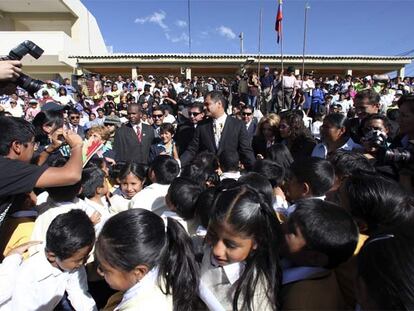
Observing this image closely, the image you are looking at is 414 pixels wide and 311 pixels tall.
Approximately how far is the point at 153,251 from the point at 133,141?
11.1ft

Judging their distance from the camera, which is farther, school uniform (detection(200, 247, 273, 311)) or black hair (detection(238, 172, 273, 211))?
black hair (detection(238, 172, 273, 211))

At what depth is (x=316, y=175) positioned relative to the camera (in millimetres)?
2137

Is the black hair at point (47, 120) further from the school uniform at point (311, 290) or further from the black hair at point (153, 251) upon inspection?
the school uniform at point (311, 290)

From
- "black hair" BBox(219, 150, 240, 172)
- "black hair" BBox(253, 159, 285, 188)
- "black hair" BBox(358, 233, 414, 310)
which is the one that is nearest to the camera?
"black hair" BBox(358, 233, 414, 310)

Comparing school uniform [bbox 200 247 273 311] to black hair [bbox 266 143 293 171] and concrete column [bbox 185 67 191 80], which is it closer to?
black hair [bbox 266 143 293 171]

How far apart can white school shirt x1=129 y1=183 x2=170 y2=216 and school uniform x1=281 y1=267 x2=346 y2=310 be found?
1345 millimetres

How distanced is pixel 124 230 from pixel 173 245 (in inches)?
9.1

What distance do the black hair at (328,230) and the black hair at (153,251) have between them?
0.48 meters

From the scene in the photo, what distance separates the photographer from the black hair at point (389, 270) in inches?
36.1

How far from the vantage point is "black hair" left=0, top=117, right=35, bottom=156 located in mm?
1892

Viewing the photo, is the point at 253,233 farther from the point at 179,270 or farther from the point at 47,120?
the point at 47,120

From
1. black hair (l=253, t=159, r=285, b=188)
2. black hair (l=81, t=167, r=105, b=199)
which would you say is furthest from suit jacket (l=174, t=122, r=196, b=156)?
black hair (l=81, t=167, r=105, b=199)

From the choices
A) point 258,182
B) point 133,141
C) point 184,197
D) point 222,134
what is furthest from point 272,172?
point 133,141

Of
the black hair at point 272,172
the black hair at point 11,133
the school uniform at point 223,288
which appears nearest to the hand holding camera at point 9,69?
the black hair at point 11,133
